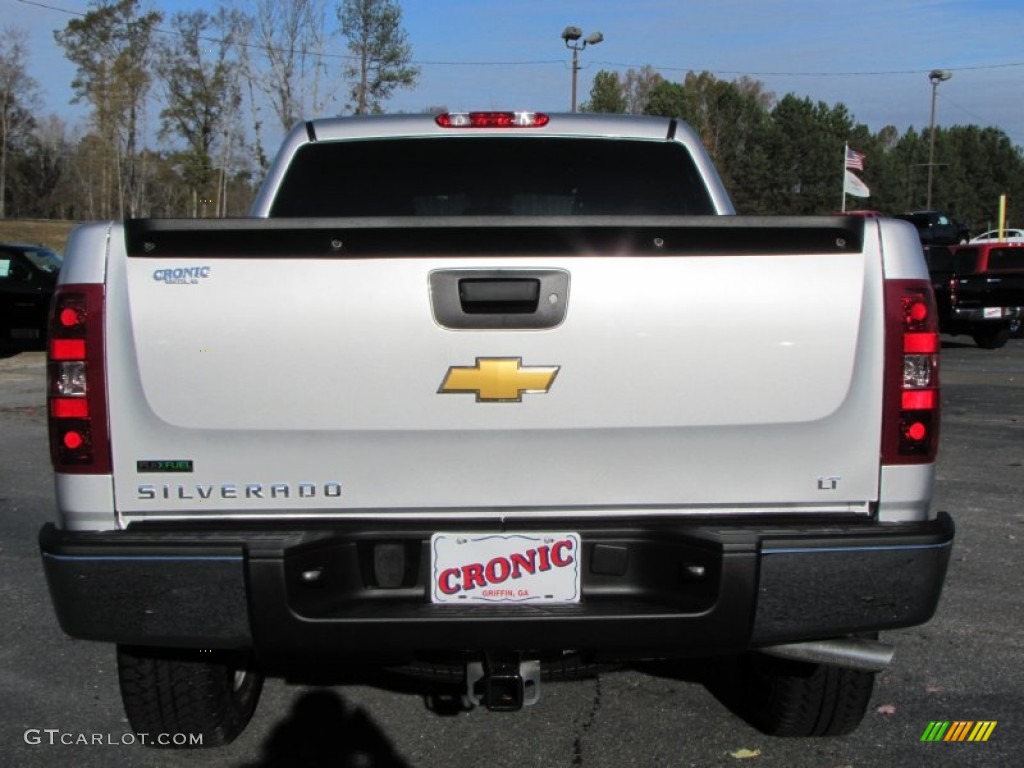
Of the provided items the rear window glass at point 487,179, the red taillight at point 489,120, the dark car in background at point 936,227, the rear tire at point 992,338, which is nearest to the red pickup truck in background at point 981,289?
the rear tire at point 992,338

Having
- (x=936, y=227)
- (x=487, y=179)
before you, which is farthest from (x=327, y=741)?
(x=936, y=227)

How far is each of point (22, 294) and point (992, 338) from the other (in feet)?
52.6

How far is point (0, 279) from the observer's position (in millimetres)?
16125

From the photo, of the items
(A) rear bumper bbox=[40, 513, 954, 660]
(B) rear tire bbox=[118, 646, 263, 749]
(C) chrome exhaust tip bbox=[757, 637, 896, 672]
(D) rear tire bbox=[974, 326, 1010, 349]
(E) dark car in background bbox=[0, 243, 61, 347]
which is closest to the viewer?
(A) rear bumper bbox=[40, 513, 954, 660]

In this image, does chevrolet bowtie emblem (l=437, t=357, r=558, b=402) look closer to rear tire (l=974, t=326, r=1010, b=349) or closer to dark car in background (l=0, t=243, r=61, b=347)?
dark car in background (l=0, t=243, r=61, b=347)

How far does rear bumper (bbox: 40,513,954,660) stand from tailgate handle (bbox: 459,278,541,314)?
1.79ft

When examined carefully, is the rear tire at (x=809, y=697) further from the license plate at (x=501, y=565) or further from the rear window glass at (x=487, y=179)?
the rear window glass at (x=487, y=179)

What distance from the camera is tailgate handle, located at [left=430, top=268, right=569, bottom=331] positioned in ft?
8.50

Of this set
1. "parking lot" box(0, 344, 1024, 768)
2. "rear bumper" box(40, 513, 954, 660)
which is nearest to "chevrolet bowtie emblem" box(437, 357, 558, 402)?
"rear bumper" box(40, 513, 954, 660)

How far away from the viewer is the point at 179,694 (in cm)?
319

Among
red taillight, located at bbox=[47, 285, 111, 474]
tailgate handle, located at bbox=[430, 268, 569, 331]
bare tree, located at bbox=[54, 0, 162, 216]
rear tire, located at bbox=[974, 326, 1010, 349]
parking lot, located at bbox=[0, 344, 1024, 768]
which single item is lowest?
rear tire, located at bbox=[974, 326, 1010, 349]

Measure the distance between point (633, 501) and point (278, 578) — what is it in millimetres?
890

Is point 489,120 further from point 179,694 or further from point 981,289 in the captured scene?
point 981,289

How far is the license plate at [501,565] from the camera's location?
2.64 m
